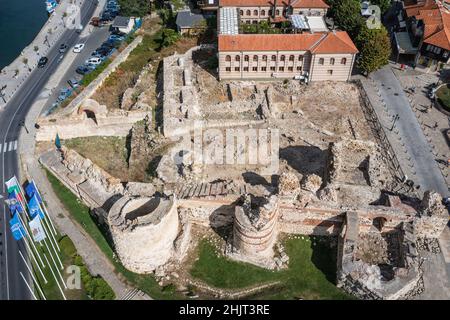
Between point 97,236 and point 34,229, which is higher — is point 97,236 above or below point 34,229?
below

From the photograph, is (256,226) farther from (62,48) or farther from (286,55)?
(62,48)

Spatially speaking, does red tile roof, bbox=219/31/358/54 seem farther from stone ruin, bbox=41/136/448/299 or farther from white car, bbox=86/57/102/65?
stone ruin, bbox=41/136/448/299

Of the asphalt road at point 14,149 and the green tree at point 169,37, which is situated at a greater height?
the green tree at point 169,37

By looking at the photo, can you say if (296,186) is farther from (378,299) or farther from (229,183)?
(378,299)

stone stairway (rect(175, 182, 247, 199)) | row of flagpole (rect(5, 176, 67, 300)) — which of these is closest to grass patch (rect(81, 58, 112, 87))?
row of flagpole (rect(5, 176, 67, 300))

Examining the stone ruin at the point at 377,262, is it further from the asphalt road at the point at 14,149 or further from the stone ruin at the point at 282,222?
the asphalt road at the point at 14,149


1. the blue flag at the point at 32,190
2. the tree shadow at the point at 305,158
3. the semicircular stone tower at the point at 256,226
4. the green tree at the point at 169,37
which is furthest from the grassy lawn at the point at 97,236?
the green tree at the point at 169,37

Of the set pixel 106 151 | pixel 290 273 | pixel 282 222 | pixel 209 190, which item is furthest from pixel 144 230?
pixel 106 151
